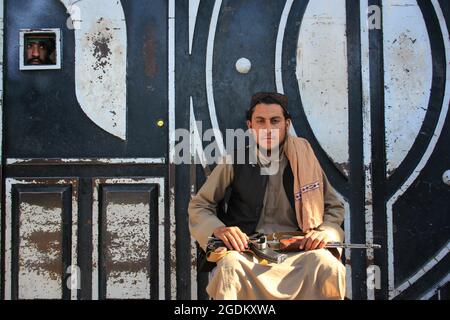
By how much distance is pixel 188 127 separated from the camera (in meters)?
3.60

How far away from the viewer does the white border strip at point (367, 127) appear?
3.56 metres

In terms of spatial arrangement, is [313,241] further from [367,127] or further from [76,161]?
[76,161]

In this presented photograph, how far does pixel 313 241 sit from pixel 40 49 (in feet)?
6.70

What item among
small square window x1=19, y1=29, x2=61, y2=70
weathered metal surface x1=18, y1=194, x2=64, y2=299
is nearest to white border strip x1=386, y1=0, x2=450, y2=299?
weathered metal surface x1=18, y1=194, x2=64, y2=299

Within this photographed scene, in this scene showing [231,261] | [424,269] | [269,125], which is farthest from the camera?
[424,269]

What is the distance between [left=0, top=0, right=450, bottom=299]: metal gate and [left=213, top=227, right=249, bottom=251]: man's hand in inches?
32.1

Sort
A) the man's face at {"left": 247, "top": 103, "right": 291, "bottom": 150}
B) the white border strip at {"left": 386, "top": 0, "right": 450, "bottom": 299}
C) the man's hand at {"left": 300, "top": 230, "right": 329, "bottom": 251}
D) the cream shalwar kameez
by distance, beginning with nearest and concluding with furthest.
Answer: the cream shalwar kameez < the man's hand at {"left": 300, "top": 230, "right": 329, "bottom": 251} < the man's face at {"left": 247, "top": 103, "right": 291, "bottom": 150} < the white border strip at {"left": 386, "top": 0, "right": 450, "bottom": 299}

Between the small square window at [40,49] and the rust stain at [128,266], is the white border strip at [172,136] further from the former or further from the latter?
the small square window at [40,49]

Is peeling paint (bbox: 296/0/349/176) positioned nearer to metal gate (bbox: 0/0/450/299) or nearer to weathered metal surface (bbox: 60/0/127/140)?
metal gate (bbox: 0/0/450/299)

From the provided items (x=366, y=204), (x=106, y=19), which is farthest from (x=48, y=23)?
(x=366, y=204)

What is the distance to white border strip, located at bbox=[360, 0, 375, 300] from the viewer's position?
3557 mm

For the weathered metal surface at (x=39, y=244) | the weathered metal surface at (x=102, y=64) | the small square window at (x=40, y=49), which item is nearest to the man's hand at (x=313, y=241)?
the weathered metal surface at (x=102, y=64)

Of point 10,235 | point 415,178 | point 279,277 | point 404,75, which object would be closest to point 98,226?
point 10,235

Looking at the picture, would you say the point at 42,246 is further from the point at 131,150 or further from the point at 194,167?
the point at 194,167
